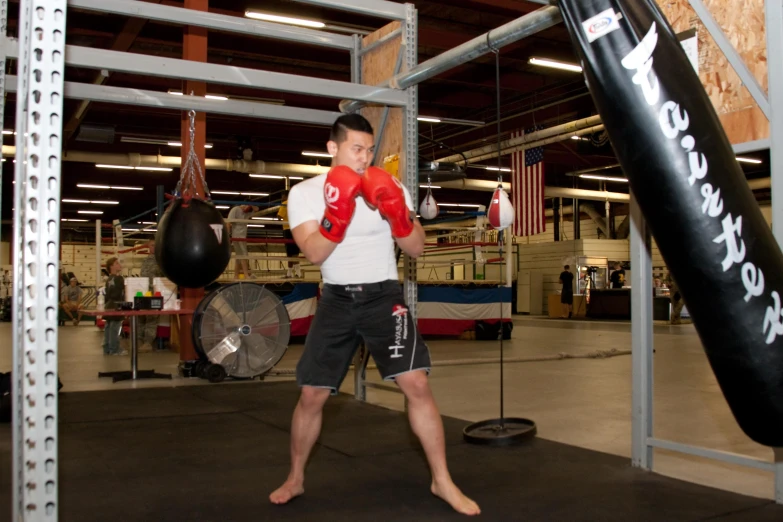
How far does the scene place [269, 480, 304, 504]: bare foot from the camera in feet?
8.46

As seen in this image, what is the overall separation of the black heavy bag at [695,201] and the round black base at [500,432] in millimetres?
1789

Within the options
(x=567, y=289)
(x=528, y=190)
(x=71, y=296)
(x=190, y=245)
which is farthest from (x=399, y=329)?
(x=567, y=289)

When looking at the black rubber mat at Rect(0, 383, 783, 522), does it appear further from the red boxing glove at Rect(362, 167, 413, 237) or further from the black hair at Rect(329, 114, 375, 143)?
the black hair at Rect(329, 114, 375, 143)

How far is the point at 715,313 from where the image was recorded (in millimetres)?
1787

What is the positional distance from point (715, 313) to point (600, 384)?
14.0ft

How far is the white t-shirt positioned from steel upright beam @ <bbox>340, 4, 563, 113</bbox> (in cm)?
111

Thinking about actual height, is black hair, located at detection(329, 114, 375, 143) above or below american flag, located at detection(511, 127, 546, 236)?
below

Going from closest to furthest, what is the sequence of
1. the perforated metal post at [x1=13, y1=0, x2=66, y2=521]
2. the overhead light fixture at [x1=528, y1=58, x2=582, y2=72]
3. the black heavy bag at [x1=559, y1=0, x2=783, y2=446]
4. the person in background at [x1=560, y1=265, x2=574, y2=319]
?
the perforated metal post at [x1=13, y1=0, x2=66, y2=521]
the black heavy bag at [x1=559, y1=0, x2=783, y2=446]
the overhead light fixture at [x1=528, y1=58, x2=582, y2=72]
the person in background at [x1=560, y1=265, x2=574, y2=319]

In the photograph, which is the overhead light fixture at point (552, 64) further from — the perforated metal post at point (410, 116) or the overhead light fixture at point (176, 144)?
the overhead light fixture at point (176, 144)

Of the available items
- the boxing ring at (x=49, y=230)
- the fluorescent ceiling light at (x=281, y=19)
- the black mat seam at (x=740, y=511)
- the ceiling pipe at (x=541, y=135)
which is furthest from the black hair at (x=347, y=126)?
the ceiling pipe at (x=541, y=135)

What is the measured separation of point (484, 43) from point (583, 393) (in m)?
2.95

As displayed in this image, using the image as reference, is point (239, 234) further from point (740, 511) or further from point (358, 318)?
point (740, 511)

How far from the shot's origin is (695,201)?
178 cm

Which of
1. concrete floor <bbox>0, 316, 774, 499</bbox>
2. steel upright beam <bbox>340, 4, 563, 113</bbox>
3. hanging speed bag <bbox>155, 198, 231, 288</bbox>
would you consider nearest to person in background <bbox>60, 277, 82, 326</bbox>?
concrete floor <bbox>0, 316, 774, 499</bbox>
